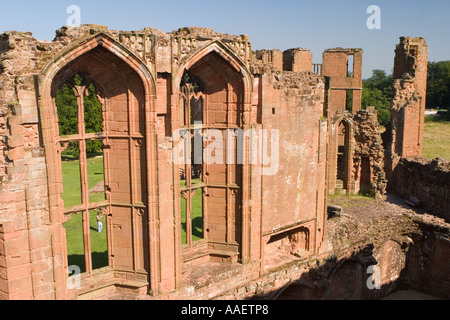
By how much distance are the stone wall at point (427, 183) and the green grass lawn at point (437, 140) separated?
438 inches

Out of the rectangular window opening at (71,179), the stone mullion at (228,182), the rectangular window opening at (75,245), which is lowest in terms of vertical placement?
the rectangular window opening at (75,245)

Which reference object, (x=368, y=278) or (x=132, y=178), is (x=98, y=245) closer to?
(x=132, y=178)

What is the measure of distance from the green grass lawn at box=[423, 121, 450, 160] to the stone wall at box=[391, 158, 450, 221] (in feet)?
36.5

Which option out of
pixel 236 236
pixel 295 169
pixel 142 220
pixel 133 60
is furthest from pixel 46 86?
pixel 295 169

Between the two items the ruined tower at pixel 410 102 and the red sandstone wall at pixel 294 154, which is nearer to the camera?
the red sandstone wall at pixel 294 154

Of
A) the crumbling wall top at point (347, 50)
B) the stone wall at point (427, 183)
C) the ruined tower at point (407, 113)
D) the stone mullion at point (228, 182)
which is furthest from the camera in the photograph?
the crumbling wall top at point (347, 50)

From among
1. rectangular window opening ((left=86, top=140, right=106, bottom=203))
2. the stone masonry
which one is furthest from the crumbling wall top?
the stone masonry

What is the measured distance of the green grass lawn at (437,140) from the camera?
3484cm

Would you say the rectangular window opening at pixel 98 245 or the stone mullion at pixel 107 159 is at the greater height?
the stone mullion at pixel 107 159

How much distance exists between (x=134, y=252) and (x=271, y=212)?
3720mm

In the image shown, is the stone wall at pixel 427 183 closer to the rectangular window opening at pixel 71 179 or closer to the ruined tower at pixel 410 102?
the ruined tower at pixel 410 102

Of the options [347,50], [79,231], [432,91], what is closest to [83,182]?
[79,231]

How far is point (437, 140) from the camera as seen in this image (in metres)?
41.8

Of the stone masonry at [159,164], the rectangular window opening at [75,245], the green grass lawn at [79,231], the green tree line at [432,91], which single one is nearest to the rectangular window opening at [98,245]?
the green grass lawn at [79,231]
